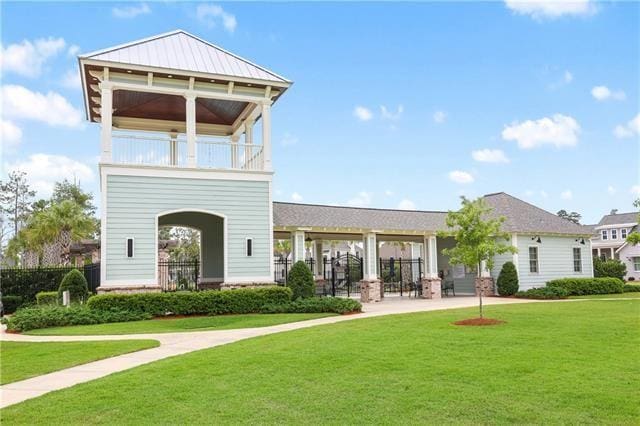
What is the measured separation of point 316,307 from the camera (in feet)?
56.7

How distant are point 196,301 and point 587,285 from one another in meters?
18.5

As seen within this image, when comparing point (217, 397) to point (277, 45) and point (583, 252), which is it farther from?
point (583, 252)

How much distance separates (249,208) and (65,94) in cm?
1517

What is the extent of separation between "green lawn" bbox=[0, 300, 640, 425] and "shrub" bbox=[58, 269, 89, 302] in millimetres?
9550

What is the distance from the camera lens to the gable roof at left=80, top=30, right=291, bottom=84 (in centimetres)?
1708

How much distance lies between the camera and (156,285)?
16.7 m

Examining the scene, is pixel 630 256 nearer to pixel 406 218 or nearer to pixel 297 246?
pixel 406 218

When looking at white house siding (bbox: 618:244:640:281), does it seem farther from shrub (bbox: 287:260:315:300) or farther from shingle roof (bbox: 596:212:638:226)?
shrub (bbox: 287:260:315:300)

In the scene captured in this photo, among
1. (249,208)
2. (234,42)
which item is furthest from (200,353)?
(234,42)

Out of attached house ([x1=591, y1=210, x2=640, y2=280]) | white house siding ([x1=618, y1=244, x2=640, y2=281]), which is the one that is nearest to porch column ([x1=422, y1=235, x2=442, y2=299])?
attached house ([x1=591, y1=210, x2=640, y2=280])

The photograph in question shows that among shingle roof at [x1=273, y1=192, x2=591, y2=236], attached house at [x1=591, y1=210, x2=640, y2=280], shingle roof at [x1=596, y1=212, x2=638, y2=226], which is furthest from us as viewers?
shingle roof at [x1=596, y1=212, x2=638, y2=226]

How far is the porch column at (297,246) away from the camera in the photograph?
2091 cm

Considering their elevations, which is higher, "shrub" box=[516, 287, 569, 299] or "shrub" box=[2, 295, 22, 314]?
"shrub" box=[2, 295, 22, 314]

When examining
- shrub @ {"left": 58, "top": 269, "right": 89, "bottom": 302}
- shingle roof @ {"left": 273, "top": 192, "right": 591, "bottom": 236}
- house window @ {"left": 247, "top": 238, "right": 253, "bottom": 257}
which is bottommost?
shrub @ {"left": 58, "top": 269, "right": 89, "bottom": 302}
